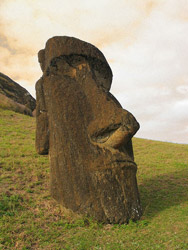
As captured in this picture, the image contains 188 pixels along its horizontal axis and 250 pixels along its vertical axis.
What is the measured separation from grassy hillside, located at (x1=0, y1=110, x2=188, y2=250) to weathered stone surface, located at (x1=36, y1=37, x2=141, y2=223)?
1.45ft

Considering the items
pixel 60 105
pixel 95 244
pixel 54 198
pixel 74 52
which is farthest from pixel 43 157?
pixel 95 244

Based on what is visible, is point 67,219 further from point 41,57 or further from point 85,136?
point 41,57

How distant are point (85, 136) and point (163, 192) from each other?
4482mm

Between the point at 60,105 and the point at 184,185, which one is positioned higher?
the point at 60,105

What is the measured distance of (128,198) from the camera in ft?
19.4

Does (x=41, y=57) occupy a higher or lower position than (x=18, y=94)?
lower

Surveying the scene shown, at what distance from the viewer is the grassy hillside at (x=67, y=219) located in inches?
187

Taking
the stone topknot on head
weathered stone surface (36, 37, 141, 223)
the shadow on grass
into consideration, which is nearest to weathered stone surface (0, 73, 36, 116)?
the shadow on grass

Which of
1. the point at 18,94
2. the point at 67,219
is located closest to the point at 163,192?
the point at 67,219

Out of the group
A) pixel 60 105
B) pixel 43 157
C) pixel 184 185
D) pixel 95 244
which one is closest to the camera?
pixel 95 244

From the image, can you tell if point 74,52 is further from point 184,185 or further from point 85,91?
point 184,185

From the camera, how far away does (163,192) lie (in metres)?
8.73

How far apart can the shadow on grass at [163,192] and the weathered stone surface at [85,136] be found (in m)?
1.29

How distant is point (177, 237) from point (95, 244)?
69.7 inches
